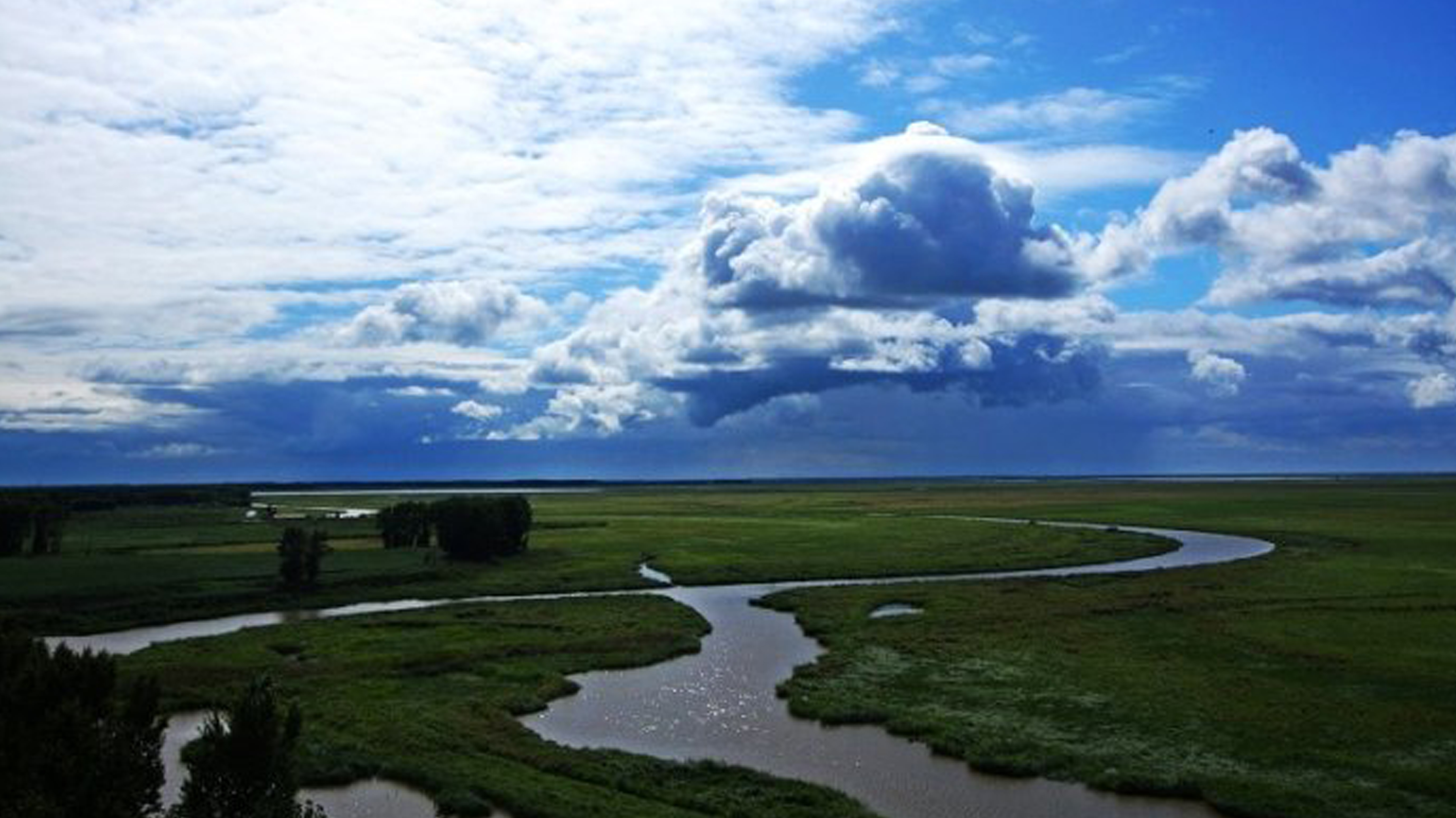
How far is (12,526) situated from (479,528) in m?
37.9

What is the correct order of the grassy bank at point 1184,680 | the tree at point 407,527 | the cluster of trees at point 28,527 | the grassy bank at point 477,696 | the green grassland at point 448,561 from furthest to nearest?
the tree at point 407,527 → the cluster of trees at point 28,527 → the green grassland at point 448,561 → the grassy bank at point 1184,680 → the grassy bank at point 477,696

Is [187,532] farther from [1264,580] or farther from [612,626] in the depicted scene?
[1264,580]

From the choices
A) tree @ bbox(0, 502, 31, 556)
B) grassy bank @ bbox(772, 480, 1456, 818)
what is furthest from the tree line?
tree @ bbox(0, 502, 31, 556)

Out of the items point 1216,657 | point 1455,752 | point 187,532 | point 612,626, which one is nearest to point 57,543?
point 187,532

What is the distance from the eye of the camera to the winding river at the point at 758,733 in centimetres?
2941

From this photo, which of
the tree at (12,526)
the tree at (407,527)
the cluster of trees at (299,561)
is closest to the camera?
the cluster of trees at (299,561)

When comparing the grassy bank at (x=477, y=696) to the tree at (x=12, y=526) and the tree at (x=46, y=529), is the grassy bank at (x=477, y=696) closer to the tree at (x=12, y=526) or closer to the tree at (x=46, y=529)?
the tree at (x=12, y=526)

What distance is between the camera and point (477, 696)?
138ft

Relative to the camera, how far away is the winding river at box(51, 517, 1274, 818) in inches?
1158

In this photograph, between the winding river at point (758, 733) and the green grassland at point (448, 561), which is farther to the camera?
the green grassland at point (448, 561)

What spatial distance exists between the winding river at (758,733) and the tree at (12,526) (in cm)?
3989

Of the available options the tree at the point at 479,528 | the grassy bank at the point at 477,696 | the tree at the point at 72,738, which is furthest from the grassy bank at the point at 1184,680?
the tree at the point at 479,528

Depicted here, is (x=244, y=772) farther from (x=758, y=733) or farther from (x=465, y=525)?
(x=465, y=525)

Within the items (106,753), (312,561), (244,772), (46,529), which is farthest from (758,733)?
(46,529)
